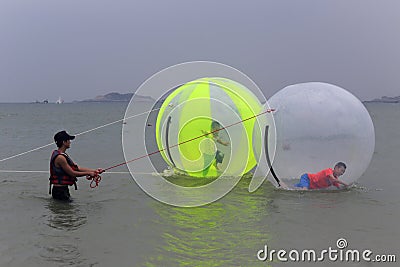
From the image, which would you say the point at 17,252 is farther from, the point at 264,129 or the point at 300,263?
the point at 264,129

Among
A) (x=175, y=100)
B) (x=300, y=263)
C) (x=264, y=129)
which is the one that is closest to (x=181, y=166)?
(x=175, y=100)

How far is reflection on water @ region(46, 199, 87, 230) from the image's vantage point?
6816mm

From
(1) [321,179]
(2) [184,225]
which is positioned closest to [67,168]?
(2) [184,225]

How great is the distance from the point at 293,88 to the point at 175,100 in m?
2.36

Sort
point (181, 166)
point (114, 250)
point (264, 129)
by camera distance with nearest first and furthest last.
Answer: point (114, 250)
point (264, 129)
point (181, 166)

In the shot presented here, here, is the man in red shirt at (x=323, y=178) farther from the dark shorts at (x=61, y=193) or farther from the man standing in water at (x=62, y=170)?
the dark shorts at (x=61, y=193)

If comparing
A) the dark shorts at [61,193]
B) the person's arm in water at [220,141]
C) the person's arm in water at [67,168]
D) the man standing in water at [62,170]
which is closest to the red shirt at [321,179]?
the person's arm in water at [220,141]

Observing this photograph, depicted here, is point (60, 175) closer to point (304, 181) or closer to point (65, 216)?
point (65, 216)

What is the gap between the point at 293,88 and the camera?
8617mm

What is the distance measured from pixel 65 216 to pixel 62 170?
859mm

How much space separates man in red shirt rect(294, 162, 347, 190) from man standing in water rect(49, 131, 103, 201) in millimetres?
3365

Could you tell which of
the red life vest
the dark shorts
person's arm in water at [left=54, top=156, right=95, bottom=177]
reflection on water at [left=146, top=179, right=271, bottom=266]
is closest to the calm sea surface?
reflection on water at [left=146, top=179, right=271, bottom=266]

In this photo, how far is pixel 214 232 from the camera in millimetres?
6402

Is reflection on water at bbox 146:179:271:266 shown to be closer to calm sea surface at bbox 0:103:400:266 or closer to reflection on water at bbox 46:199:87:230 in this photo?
calm sea surface at bbox 0:103:400:266
